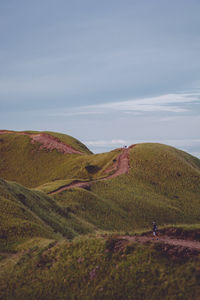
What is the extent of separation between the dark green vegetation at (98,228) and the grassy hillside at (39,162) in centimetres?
56

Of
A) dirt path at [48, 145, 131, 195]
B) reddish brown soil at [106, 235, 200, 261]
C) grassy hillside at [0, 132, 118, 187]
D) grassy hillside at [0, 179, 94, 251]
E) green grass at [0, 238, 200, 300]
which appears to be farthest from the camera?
grassy hillside at [0, 132, 118, 187]

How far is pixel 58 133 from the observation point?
12056 centimetres

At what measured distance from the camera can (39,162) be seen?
100062 mm

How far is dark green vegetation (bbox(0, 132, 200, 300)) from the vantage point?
1991cm

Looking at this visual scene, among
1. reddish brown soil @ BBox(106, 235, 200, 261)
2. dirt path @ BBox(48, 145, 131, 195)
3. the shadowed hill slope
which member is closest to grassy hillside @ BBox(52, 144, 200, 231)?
the shadowed hill slope

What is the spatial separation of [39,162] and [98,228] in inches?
2266

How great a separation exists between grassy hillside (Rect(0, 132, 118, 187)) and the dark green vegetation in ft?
1.82

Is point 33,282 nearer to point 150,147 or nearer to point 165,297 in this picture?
point 165,297

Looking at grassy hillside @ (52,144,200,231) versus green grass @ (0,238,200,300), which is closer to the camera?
green grass @ (0,238,200,300)

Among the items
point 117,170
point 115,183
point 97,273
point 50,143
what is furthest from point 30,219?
point 50,143

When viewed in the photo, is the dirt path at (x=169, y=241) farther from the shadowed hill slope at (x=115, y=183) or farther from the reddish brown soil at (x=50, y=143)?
the reddish brown soil at (x=50, y=143)

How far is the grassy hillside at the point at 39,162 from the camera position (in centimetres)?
8281

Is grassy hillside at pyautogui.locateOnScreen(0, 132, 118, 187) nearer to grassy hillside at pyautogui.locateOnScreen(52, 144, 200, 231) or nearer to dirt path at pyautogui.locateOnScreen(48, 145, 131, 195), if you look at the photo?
dirt path at pyautogui.locateOnScreen(48, 145, 131, 195)

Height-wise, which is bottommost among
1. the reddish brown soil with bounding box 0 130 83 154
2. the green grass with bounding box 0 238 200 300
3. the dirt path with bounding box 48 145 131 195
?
the green grass with bounding box 0 238 200 300
